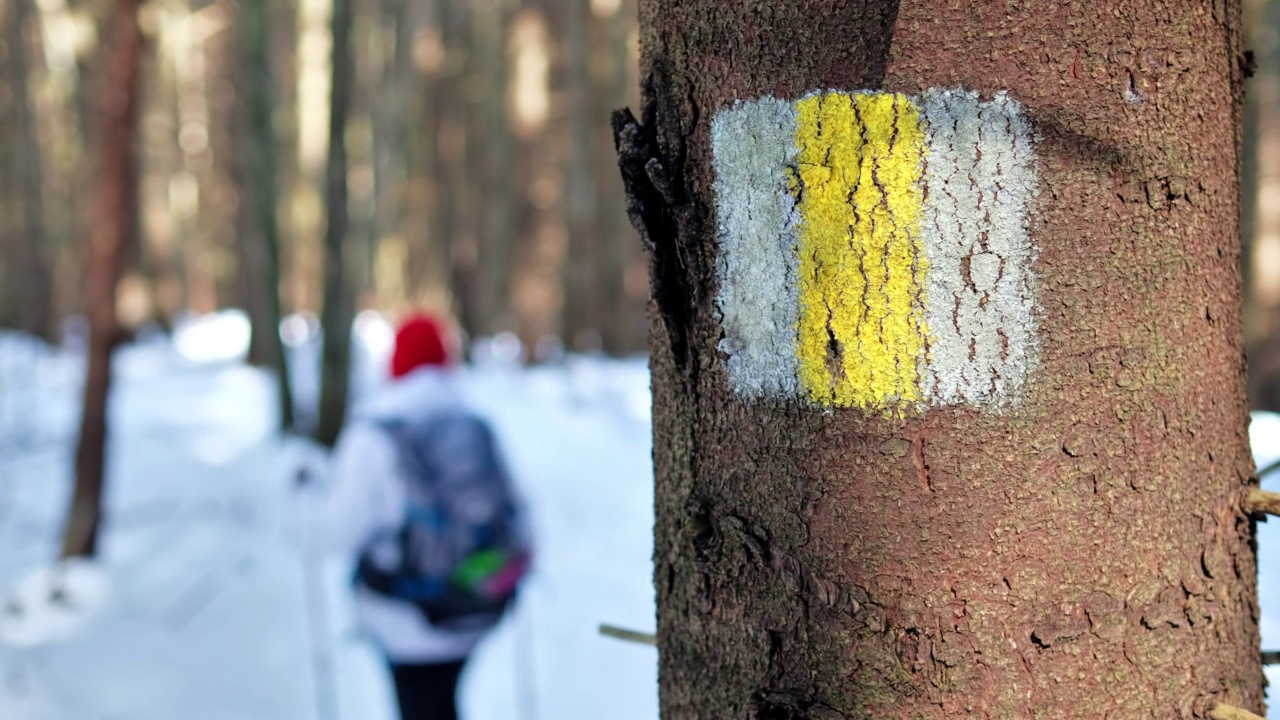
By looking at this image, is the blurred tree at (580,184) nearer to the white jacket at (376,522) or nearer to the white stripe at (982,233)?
the white jacket at (376,522)

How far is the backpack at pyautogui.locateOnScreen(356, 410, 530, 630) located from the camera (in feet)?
10.2

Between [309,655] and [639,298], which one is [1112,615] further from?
[639,298]

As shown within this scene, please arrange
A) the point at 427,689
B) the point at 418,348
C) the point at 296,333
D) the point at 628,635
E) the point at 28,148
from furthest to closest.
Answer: the point at 296,333, the point at 28,148, the point at 418,348, the point at 427,689, the point at 628,635

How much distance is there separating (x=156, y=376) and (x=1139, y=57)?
1387 cm

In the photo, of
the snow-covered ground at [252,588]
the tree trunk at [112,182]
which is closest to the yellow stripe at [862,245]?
the snow-covered ground at [252,588]

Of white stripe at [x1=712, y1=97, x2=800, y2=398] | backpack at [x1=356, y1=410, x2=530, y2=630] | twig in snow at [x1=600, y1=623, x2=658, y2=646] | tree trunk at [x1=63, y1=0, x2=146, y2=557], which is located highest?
tree trunk at [x1=63, y1=0, x2=146, y2=557]

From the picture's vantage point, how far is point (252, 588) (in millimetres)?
6004

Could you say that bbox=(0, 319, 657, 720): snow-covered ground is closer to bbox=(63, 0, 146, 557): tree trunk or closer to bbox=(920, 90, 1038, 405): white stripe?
bbox=(63, 0, 146, 557): tree trunk

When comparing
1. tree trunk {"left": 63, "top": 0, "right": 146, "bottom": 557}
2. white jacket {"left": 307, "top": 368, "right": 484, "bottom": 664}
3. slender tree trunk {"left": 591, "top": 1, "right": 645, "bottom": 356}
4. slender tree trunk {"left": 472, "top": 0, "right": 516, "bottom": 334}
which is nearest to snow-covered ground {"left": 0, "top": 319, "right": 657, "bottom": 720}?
white jacket {"left": 307, "top": 368, "right": 484, "bottom": 664}

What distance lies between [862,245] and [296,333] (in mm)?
23378

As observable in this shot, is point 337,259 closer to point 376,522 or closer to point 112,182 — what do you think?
point 112,182

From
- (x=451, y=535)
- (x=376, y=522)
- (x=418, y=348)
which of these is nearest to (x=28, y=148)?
(x=418, y=348)

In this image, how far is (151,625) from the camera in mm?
5539

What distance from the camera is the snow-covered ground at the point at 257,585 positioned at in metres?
4.61
